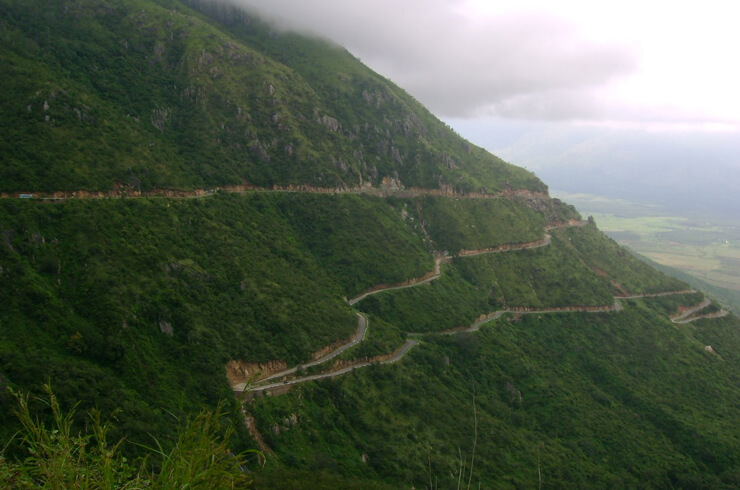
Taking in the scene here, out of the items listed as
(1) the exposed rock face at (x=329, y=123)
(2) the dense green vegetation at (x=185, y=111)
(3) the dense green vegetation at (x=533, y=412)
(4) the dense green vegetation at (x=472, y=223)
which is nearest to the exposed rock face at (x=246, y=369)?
(3) the dense green vegetation at (x=533, y=412)

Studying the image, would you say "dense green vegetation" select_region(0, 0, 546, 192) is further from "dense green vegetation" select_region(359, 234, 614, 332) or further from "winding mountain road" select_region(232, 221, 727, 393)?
"dense green vegetation" select_region(359, 234, 614, 332)

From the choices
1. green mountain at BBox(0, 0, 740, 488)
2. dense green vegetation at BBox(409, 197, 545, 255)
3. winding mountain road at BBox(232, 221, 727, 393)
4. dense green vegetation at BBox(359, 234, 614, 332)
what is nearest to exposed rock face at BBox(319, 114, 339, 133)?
green mountain at BBox(0, 0, 740, 488)

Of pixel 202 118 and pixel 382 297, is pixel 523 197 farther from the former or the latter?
pixel 202 118

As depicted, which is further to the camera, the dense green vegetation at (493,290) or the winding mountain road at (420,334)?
the dense green vegetation at (493,290)

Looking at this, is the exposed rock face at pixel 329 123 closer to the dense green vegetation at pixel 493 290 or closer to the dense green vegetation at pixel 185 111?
the dense green vegetation at pixel 185 111

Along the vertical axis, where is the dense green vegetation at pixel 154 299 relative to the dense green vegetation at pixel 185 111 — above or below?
below

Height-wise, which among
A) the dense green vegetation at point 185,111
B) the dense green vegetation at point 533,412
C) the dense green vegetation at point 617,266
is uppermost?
the dense green vegetation at point 185,111

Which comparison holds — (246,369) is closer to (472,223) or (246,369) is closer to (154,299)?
(154,299)
